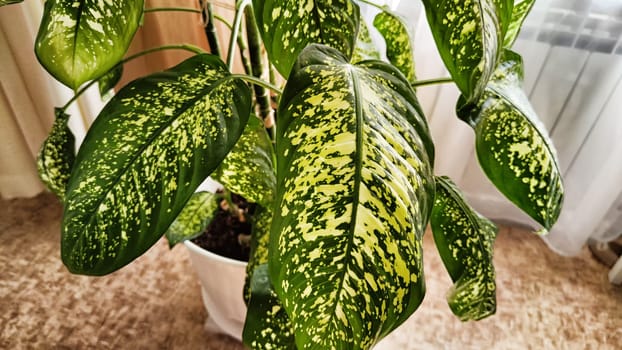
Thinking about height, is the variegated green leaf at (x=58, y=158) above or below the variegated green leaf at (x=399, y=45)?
below

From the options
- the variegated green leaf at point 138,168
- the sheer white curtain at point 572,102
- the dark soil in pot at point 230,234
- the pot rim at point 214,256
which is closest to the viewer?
the variegated green leaf at point 138,168

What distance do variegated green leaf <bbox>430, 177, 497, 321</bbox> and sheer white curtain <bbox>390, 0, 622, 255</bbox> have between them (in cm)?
55

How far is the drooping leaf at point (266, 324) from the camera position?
601 mm

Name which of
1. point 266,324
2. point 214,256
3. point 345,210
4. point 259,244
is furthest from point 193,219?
point 345,210

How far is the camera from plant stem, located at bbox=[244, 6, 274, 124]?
2.15 ft

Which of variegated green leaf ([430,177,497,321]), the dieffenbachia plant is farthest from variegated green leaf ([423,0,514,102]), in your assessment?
variegated green leaf ([430,177,497,321])

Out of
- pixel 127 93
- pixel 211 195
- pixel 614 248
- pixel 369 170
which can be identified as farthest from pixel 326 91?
pixel 614 248

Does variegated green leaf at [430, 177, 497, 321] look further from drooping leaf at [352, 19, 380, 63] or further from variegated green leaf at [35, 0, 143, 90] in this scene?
variegated green leaf at [35, 0, 143, 90]

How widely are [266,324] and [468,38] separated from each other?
0.42 metres

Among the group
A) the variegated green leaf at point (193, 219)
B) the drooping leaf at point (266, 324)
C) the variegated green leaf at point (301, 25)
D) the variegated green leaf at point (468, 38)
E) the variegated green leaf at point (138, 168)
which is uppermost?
the variegated green leaf at point (468, 38)

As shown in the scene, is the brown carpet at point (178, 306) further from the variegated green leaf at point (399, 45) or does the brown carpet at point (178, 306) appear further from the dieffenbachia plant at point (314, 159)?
the variegated green leaf at point (399, 45)

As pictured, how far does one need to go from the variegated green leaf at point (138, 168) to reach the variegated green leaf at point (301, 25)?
8 centimetres

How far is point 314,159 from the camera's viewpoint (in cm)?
39

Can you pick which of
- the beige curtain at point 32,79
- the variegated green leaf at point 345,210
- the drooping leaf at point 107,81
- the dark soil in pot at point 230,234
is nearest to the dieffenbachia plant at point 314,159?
the variegated green leaf at point 345,210
